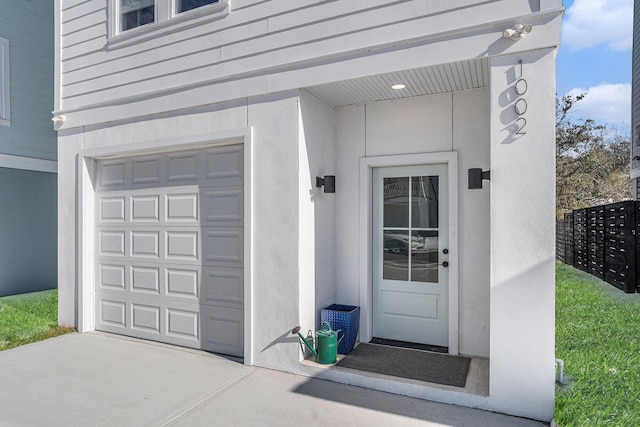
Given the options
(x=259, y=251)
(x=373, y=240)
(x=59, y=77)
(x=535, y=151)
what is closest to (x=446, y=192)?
(x=373, y=240)

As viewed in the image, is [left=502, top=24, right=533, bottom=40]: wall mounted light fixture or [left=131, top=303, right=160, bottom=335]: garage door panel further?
[left=131, top=303, right=160, bottom=335]: garage door panel

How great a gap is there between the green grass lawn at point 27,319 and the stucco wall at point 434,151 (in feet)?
12.6

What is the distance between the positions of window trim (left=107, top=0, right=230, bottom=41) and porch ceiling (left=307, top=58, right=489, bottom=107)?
143cm

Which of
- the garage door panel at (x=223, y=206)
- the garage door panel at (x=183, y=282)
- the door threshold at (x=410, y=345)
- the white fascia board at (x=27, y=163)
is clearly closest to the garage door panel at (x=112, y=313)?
the garage door panel at (x=183, y=282)

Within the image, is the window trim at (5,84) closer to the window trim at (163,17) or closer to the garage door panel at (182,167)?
the window trim at (163,17)

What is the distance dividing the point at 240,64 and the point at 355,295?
277 centimetres

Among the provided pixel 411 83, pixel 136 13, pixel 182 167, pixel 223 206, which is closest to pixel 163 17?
pixel 136 13

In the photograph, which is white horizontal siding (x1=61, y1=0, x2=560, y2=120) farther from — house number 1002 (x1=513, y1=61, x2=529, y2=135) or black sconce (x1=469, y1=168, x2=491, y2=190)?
black sconce (x1=469, y1=168, x2=491, y2=190)

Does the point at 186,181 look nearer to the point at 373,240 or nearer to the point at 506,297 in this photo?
the point at 373,240

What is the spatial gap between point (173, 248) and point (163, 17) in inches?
106

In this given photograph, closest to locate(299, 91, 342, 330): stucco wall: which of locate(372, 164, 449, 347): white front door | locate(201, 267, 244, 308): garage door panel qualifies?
locate(372, 164, 449, 347): white front door

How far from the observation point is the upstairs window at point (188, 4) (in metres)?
4.36

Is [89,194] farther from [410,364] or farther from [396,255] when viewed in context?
[410,364]

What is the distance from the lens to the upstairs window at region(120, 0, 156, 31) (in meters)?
4.75
